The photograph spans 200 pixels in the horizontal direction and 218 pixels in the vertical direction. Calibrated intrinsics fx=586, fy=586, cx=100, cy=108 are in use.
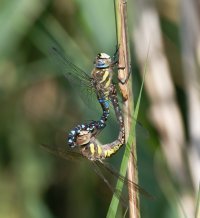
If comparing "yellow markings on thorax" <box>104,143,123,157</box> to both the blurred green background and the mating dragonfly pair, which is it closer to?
the mating dragonfly pair

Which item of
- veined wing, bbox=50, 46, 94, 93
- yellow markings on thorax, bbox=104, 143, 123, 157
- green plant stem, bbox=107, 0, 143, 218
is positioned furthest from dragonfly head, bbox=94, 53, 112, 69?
green plant stem, bbox=107, 0, 143, 218

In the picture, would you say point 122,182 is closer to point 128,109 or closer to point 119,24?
point 128,109

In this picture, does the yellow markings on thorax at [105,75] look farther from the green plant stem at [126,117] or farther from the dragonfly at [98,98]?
the green plant stem at [126,117]

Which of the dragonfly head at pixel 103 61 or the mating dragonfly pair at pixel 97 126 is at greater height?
the dragonfly head at pixel 103 61

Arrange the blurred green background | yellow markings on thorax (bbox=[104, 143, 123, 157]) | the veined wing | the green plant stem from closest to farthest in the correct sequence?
the green plant stem, yellow markings on thorax (bbox=[104, 143, 123, 157]), the veined wing, the blurred green background

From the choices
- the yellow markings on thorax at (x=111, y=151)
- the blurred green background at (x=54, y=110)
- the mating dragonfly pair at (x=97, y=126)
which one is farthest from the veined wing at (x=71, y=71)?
the blurred green background at (x=54, y=110)
